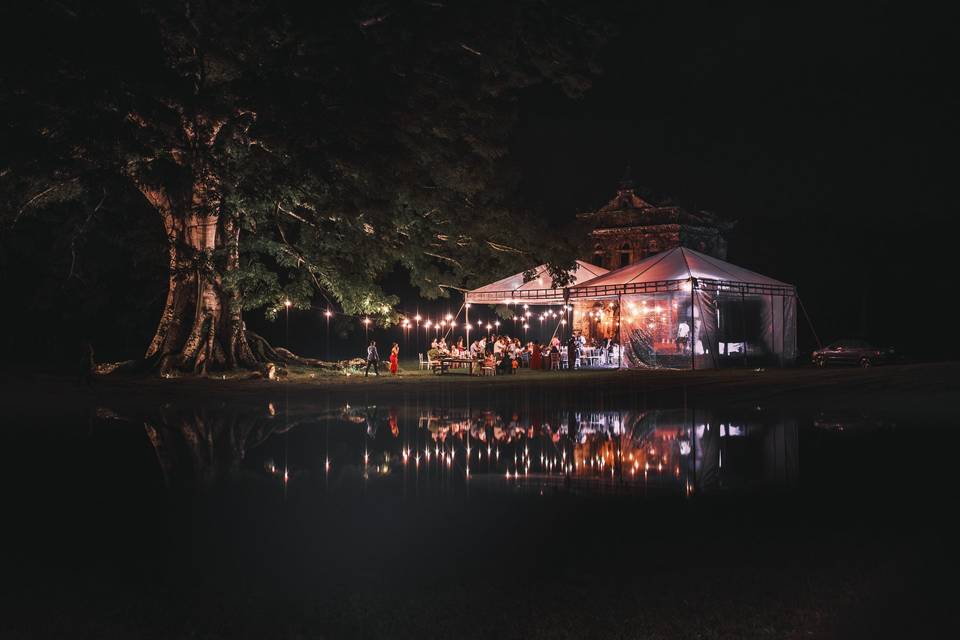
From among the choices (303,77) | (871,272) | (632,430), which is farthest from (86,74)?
(871,272)

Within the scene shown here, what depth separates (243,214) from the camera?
23.0 m

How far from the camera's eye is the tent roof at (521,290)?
2981 cm

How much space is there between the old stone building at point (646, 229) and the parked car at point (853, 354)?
40.0 metres

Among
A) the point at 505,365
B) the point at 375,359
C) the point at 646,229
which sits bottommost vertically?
the point at 505,365

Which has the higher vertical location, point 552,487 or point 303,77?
point 303,77

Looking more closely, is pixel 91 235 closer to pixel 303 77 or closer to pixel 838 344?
pixel 303 77

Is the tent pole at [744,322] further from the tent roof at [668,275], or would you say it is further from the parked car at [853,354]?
the parked car at [853,354]

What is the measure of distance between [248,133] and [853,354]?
69.9 feet

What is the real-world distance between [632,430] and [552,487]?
430 centimetres

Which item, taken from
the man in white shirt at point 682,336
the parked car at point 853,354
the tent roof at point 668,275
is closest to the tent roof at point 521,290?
the tent roof at point 668,275

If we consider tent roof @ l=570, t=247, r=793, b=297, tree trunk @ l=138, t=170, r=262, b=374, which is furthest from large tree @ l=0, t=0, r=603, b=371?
tent roof @ l=570, t=247, r=793, b=297

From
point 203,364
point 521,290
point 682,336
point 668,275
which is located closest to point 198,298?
point 203,364

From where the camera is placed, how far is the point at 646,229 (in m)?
71.8

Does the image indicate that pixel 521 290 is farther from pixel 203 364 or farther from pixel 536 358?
pixel 203 364
